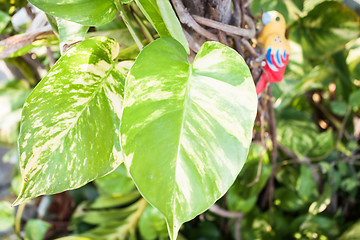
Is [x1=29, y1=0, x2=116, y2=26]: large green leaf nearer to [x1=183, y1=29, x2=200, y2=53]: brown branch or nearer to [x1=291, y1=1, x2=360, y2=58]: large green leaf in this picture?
[x1=183, y1=29, x2=200, y2=53]: brown branch

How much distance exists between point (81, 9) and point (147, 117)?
0.47 feet

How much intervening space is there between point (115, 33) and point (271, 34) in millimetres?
211

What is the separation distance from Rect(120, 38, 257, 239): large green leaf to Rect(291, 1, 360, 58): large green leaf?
542 millimetres

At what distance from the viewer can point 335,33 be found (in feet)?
2.45

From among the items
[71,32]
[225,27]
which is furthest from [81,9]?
[225,27]

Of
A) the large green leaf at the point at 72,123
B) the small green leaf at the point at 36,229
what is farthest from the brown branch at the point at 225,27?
the small green leaf at the point at 36,229

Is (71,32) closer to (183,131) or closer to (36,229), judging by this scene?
(183,131)

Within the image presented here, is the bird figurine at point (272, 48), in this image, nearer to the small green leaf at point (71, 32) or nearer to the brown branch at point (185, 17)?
the brown branch at point (185, 17)

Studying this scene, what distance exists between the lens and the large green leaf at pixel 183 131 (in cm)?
27

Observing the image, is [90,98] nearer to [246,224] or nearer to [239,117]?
[239,117]

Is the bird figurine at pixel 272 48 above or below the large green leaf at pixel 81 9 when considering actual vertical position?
below

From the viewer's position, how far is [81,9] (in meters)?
0.34

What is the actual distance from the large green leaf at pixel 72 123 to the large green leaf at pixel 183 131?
0.27 feet

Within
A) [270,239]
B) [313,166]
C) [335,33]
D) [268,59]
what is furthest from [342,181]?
[268,59]
